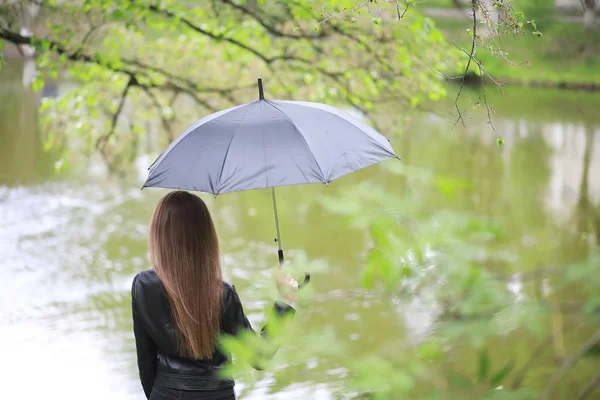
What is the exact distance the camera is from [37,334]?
6.68m

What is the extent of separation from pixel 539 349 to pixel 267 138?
1.53 metres

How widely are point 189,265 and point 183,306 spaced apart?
5.0 inches

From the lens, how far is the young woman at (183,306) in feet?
7.78

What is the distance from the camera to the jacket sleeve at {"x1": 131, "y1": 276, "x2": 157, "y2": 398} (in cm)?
246

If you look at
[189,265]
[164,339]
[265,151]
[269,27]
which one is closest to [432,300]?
[189,265]

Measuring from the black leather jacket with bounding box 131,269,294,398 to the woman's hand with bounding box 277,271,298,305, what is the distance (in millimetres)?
210

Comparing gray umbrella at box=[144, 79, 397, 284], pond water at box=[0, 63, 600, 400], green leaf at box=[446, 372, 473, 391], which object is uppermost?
gray umbrella at box=[144, 79, 397, 284]

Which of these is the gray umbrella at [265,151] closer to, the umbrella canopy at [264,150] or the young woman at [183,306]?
the umbrella canopy at [264,150]

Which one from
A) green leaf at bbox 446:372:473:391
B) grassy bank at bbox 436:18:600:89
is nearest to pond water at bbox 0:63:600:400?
green leaf at bbox 446:372:473:391

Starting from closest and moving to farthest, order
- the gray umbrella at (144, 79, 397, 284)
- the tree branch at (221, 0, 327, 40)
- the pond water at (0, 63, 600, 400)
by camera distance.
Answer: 1. the gray umbrella at (144, 79, 397, 284)
2. the pond water at (0, 63, 600, 400)
3. the tree branch at (221, 0, 327, 40)

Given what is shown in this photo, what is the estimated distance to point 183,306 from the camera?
7.85 feet

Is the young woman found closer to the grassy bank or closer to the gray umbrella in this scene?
the gray umbrella

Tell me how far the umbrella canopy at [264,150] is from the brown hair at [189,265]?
1.05 ft

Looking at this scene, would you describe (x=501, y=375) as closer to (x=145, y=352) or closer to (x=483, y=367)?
(x=483, y=367)
